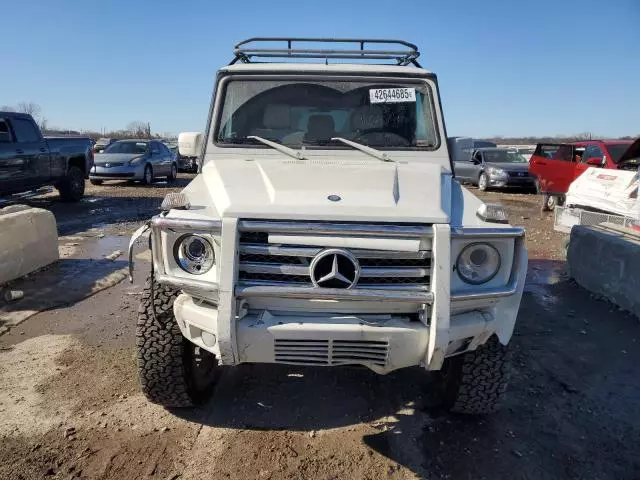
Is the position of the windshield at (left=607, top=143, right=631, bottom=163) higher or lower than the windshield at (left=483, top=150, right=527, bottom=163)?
higher

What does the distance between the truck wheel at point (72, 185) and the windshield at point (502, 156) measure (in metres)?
13.2

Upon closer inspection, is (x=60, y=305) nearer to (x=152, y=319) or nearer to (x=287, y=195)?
(x=152, y=319)

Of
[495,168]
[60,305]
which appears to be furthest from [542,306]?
[495,168]

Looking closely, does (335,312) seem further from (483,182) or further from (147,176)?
(483,182)

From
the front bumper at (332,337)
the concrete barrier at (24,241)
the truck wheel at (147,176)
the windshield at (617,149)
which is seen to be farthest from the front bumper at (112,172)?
the front bumper at (332,337)

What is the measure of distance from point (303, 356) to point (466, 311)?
36.4 inches

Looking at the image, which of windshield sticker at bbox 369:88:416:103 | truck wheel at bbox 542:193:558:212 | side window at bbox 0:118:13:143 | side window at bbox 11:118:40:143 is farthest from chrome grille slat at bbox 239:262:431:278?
truck wheel at bbox 542:193:558:212

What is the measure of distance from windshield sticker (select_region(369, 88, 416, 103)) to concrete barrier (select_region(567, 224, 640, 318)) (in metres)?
3.15

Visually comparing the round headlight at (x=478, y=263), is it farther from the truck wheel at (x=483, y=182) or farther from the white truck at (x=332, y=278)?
the truck wheel at (x=483, y=182)

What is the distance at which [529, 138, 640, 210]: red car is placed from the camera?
11305 millimetres

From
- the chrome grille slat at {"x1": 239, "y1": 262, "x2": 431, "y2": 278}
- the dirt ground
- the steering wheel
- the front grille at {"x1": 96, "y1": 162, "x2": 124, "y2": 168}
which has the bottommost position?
the dirt ground

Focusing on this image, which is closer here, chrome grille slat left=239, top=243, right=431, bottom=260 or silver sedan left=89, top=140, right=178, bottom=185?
chrome grille slat left=239, top=243, right=431, bottom=260

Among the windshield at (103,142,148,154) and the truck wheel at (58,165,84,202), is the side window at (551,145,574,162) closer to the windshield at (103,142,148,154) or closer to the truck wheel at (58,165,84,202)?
the truck wheel at (58,165,84,202)

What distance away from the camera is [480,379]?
3.19 metres
